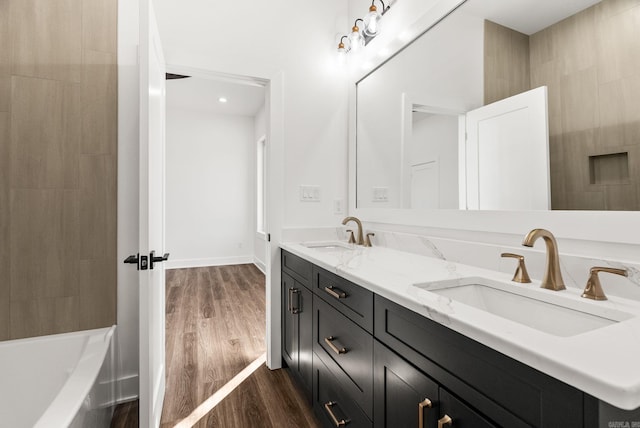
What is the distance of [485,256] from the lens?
1302 millimetres

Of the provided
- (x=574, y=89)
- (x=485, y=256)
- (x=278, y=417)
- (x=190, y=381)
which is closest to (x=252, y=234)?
(x=190, y=381)

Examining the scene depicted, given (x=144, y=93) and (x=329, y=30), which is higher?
(x=329, y=30)

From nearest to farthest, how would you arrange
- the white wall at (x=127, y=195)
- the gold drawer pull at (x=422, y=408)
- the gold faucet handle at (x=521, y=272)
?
the gold drawer pull at (x=422, y=408) < the gold faucet handle at (x=521, y=272) < the white wall at (x=127, y=195)

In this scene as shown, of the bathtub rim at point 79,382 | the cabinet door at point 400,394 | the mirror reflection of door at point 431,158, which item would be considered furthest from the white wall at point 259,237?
the cabinet door at point 400,394

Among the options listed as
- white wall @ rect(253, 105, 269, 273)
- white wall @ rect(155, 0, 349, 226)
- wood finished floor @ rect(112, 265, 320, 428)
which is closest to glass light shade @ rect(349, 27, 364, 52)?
white wall @ rect(155, 0, 349, 226)

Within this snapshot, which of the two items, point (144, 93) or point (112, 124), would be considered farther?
point (112, 124)

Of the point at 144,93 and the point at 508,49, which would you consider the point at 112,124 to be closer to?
the point at 144,93

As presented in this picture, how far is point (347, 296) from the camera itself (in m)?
1.24

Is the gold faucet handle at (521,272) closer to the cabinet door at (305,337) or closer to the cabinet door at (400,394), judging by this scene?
the cabinet door at (400,394)

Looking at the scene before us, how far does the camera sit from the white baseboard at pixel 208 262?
5320 millimetres

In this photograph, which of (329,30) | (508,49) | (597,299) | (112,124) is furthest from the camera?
(329,30)

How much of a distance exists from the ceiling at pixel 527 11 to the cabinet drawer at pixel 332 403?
4.88ft

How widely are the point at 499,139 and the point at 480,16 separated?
0.56m

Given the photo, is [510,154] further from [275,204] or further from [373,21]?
[275,204]
